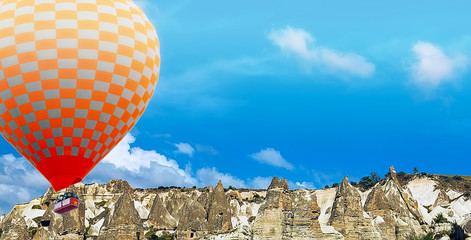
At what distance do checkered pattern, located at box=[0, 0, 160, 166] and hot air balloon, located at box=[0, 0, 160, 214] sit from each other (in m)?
0.04

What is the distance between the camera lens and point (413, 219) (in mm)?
53281

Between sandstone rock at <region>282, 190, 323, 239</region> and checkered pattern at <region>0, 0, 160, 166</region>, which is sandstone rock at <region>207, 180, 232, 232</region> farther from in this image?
checkered pattern at <region>0, 0, 160, 166</region>

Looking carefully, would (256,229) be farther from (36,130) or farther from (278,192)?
(36,130)

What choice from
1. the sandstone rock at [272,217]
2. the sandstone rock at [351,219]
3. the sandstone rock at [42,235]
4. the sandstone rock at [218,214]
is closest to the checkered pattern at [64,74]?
the sandstone rock at [272,217]

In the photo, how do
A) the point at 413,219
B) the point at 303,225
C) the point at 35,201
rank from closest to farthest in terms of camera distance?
the point at 303,225 → the point at 413,219 → the point at 35,201

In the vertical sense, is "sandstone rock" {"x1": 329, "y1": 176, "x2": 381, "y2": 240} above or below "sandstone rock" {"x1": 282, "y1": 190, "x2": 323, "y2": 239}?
above

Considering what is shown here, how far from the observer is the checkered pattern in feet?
65.8

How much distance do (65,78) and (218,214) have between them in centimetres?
3633

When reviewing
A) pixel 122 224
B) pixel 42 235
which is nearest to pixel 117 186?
pixel 42 235

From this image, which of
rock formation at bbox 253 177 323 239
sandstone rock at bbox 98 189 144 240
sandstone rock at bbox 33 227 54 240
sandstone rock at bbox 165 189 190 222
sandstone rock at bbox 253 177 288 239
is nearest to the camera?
rock formation at bbox 253 177 323 239

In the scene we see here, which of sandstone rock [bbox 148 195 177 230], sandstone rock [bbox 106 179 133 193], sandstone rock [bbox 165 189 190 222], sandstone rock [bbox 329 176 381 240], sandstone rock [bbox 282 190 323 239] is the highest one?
sandstone rock [bbox 106 179 133 193]

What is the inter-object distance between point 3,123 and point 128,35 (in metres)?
6.30

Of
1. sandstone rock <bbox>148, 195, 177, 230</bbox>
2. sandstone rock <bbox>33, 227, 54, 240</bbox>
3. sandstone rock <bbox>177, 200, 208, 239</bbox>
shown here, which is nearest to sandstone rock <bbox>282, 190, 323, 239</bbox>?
sandstone rock <bbox>177, 200, 208, 239</bbox>

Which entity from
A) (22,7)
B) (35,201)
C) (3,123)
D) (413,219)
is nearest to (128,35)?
(22,7)
